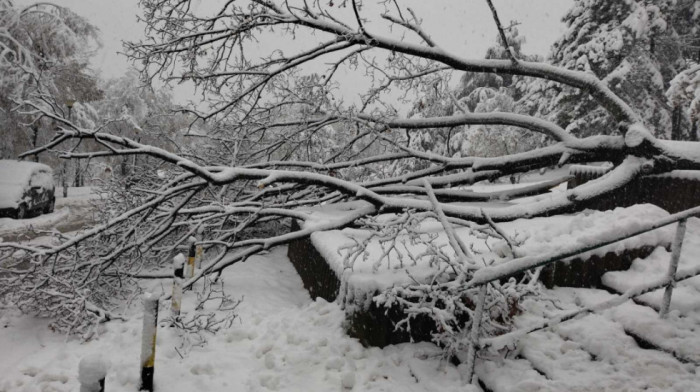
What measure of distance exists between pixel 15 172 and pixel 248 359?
510 inches

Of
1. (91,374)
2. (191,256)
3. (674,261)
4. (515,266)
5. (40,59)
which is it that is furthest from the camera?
(40,59)

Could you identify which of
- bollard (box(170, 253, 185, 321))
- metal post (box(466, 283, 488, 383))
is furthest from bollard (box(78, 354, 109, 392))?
metal post (box(466, 283, 488, 383))

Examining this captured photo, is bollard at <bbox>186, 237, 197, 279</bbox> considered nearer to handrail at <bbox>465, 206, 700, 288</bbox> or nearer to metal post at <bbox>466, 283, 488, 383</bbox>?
metal post at <bbox>466, 283, 488, 383</bbox>

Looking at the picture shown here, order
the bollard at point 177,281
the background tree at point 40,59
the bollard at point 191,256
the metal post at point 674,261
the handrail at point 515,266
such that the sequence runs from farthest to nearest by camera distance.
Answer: the background tree at point 40,59
the bollard at point 191,256
the bollard at point 177,281
the metal post at point 674,261
the handrail at point 515,266

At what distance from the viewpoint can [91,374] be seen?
2572 mm

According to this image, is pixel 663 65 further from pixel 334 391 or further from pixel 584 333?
pixel 334 391

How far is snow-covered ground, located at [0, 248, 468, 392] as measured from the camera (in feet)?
12.1

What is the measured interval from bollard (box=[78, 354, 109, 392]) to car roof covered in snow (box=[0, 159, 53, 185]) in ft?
42.0

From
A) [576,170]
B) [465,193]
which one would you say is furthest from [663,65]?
[465,193]

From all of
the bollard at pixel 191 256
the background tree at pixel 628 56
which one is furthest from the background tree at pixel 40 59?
the background tree at pixel 628 56

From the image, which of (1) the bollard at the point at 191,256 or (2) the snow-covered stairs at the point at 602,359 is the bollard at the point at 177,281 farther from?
(2) the snow-covered stairs at the point at 602,359

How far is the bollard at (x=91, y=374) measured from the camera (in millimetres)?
2572

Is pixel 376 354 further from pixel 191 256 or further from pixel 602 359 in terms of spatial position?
pixel 191 256

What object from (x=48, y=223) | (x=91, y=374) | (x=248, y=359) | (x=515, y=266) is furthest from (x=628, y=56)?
(x=48, y=223)
